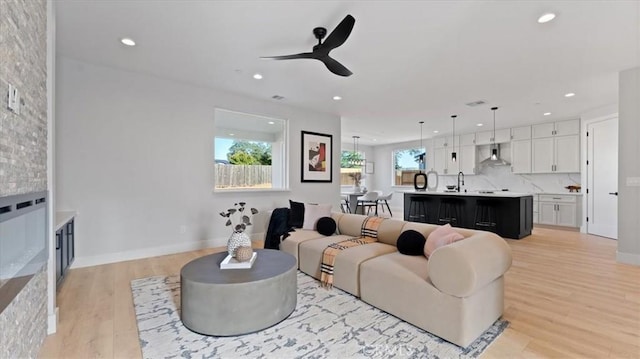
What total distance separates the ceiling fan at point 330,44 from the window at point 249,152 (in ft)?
8.59

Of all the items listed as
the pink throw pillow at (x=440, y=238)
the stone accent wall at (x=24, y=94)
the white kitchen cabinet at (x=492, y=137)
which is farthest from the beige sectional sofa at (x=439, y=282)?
the white kitchen cabinet at (x=492, y=137)

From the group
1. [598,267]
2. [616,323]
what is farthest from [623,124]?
[616,323]

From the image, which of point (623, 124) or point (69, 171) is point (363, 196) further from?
point (69, 171)

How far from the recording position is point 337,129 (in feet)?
21.1

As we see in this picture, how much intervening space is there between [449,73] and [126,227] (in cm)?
490

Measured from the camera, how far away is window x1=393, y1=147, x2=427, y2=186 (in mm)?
10180

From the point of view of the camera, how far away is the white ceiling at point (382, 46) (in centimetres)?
248

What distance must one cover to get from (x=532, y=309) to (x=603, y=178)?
17.2ft

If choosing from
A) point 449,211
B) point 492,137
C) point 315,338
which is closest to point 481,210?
point 449,211

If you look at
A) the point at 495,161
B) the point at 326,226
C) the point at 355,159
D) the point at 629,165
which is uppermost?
the point at 355,159

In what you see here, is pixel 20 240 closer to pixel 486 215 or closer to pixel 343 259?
pixel 343 259

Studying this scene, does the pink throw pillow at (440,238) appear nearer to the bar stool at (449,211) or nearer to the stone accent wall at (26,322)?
the stone accent wall at (26,322)

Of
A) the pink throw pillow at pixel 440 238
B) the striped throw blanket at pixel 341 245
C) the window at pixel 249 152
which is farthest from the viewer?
the window at pixel 249 152

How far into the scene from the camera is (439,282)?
1.96 metres
